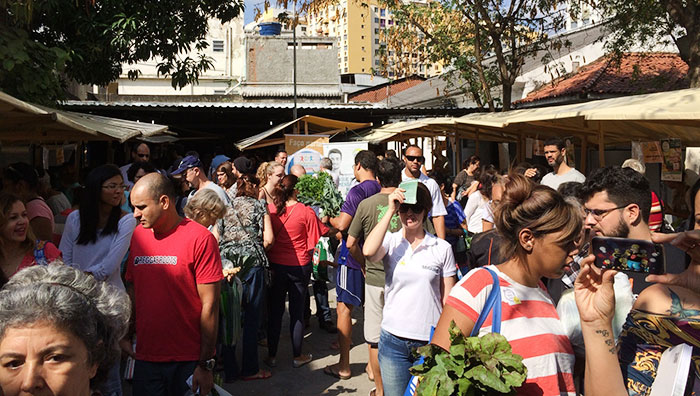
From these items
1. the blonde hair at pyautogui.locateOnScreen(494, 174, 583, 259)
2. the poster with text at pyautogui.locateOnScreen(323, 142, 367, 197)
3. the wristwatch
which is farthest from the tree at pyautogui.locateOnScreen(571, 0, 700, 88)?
the wristwatch

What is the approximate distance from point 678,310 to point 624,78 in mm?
17347

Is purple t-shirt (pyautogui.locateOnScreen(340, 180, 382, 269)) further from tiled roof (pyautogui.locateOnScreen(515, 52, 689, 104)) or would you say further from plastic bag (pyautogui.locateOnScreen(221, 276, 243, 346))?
tiled roof (pyautogui.locateOnScreen(515, 52, 689, 104))

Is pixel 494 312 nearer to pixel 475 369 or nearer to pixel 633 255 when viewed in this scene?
pixel 475 369

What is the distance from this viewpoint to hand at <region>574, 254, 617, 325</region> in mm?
2143

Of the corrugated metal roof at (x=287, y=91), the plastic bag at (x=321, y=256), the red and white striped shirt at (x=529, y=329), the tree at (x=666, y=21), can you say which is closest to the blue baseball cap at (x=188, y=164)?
the plastic bag at (x=321, y=256)

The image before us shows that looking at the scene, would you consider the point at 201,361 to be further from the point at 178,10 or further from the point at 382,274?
the point at 178,10

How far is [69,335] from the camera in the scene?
6.02 ft

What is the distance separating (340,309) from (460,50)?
13.2m

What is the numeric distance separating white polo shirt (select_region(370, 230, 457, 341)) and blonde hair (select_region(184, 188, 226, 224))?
5.76 feet

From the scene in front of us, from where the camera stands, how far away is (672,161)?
21.3 feet

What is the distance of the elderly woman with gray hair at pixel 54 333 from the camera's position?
1730mm

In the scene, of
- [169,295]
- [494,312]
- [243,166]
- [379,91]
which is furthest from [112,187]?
[379,91]

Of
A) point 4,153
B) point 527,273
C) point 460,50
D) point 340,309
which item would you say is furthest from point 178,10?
point 527,273

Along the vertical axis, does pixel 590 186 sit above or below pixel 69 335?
above
